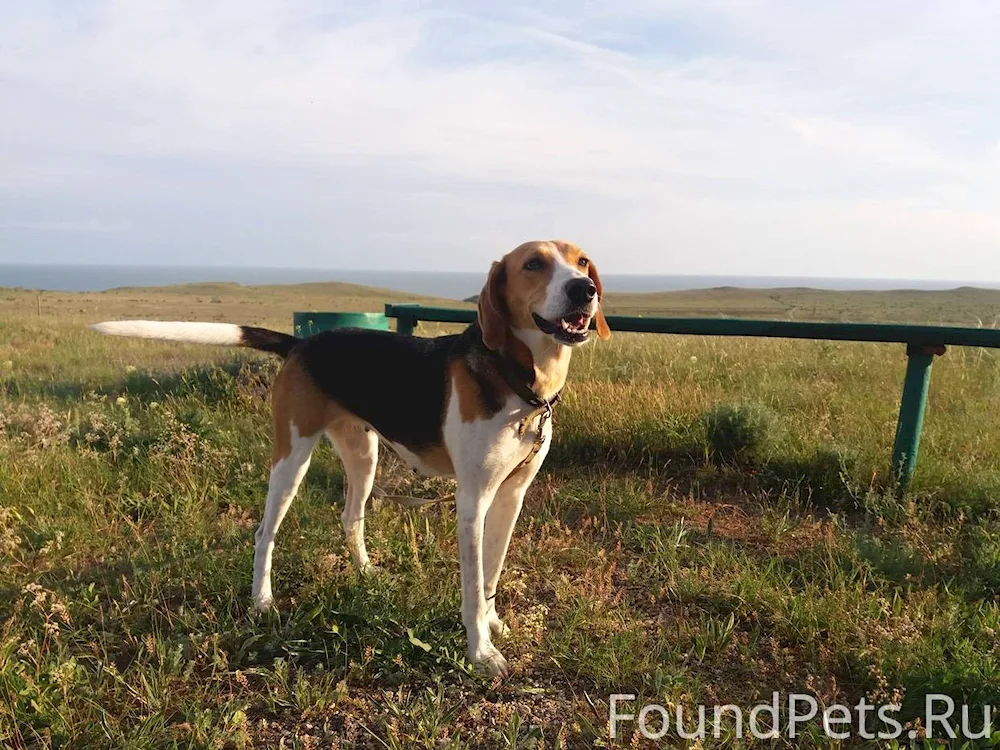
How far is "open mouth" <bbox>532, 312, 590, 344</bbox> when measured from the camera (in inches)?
105

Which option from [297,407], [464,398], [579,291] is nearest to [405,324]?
[297,407]

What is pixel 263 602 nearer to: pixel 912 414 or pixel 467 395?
pixel 467 395

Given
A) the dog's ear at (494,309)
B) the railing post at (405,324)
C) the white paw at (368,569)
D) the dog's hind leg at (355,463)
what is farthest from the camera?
the railing post at (405,324)

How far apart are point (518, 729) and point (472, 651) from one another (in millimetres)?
462

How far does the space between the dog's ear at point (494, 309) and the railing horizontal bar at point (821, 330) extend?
2317 millimetres

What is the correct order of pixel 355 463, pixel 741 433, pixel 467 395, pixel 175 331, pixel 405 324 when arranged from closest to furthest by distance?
pixel 467 395 < pixel 175 331 < pixel 355 463 < pixel 741 433 < pixel 405 324

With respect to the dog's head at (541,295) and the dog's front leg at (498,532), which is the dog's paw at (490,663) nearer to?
the dog's front leg at (498,532)

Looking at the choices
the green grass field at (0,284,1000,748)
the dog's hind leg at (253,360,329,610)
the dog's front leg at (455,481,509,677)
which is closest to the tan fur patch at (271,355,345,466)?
the dog's hind leg at (253,360,329,610)

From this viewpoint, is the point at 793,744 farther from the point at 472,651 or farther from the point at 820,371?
the point at 820,371

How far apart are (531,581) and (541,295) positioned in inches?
70.4

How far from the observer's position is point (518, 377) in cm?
288

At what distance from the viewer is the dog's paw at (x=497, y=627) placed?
10.4 ft

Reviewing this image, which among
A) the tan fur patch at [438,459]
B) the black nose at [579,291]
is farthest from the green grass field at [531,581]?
the black nose at [579,291]

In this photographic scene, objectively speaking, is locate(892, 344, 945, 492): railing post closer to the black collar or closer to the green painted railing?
the green painted railing
